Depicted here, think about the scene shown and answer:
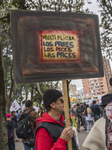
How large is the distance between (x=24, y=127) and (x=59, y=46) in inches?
113

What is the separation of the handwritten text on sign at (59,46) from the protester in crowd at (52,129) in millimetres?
479

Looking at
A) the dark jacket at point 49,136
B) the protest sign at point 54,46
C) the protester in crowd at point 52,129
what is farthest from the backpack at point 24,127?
the protest sign at point 54,46

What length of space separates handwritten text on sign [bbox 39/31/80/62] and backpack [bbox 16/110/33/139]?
2742mm

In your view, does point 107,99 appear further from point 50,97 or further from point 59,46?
point 59,46

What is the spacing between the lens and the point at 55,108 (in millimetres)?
2404

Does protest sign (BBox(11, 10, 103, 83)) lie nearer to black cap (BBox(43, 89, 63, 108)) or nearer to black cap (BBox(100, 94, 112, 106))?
black cap (BBox(43, 89, 63, 108))

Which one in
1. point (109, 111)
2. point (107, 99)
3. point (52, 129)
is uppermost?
point (107, 99)

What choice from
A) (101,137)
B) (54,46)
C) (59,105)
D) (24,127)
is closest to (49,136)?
(59,105)

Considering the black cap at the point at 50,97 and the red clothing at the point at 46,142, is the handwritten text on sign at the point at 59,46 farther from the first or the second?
the red clothing at the point at 46,142

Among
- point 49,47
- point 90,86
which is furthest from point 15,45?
point 90,86

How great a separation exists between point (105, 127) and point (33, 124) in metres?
2.85

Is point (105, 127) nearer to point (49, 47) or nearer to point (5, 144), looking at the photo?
point (49, 47)

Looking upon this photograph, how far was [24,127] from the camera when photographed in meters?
4.55

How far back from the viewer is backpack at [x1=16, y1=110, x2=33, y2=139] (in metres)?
4.47
